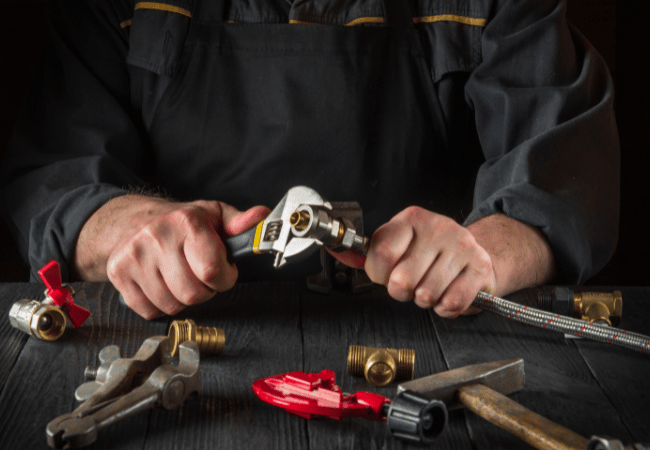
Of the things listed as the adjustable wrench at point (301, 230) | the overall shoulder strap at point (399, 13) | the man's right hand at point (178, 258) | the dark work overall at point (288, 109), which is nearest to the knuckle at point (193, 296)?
the man's right hand at point (178, 258)

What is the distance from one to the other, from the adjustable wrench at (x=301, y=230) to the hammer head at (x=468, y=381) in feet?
0.60

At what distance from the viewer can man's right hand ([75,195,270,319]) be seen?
0.76 metres

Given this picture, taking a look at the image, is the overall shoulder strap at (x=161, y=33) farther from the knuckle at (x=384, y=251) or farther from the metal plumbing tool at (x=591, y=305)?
the metal plumbing tool at (x=591, y=305)

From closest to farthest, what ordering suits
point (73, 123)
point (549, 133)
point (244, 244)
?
point (244, 244) → point (549, 133) → point (73, 123)

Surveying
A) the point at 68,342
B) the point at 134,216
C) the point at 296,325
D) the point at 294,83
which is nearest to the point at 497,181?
the point at 294,83

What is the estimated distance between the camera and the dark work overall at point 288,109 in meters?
1.17

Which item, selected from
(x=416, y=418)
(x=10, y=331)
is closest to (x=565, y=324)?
(x=416, y=418)

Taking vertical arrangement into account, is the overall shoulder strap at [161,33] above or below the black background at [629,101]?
above

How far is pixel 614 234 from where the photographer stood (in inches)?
43.4

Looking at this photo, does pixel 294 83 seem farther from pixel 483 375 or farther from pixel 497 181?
pixel 483 375

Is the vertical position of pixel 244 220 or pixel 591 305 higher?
pixel 244 220

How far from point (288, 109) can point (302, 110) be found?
3 centimetres

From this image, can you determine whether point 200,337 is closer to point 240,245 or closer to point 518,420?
point 240,245

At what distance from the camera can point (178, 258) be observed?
0.78 meters
